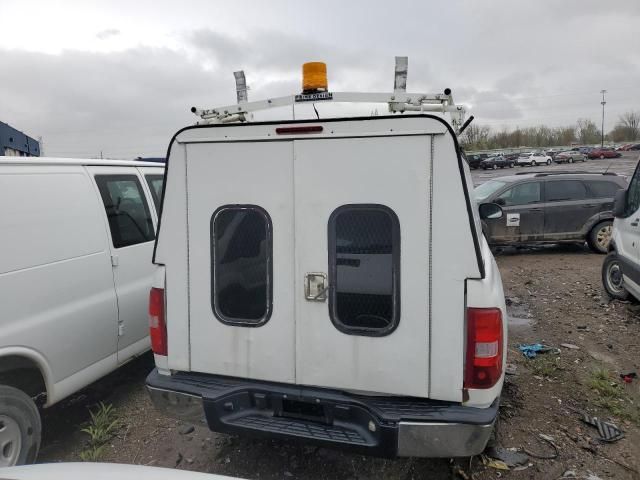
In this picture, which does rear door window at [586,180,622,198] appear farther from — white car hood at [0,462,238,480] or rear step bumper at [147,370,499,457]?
white car hood at [0,462,238,480]

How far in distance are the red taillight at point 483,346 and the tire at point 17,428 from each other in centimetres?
262

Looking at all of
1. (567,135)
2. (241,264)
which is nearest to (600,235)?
(241,264)

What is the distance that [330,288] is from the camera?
8.55 ft

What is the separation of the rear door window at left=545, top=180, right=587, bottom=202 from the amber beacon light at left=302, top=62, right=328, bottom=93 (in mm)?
8261

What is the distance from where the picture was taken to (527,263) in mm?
9461

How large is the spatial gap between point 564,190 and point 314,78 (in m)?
8.59

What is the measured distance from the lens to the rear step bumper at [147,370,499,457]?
7.93 feet

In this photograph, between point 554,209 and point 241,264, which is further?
point 554,209

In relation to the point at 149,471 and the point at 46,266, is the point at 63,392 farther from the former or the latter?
the point at 149,471

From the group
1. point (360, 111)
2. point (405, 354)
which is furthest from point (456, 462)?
point (360, 111)

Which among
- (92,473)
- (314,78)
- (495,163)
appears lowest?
(92,473)

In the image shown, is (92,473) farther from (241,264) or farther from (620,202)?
(620,202)

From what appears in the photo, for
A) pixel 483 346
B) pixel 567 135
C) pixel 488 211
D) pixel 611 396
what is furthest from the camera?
pixel 567 135

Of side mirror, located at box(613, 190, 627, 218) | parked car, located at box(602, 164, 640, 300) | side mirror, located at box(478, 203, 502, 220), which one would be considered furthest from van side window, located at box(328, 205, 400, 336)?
side mirror, located at box(613, 190, 627, 218)
